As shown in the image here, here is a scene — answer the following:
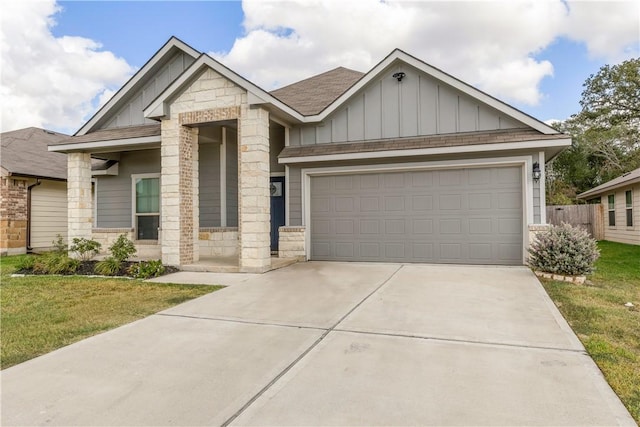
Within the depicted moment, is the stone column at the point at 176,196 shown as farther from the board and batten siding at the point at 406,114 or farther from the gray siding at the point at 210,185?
the board and batten siding at the point at 406,114

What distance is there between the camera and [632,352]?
346 centimetres

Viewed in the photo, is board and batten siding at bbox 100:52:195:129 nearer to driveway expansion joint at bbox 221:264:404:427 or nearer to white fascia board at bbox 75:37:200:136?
white fascia board at bbox 75:37:200:136

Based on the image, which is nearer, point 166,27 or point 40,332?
point 40,332

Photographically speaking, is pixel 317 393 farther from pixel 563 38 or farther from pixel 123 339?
pixel 563 38

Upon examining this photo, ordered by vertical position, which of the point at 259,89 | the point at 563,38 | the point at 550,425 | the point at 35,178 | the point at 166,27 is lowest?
the point at 550,425

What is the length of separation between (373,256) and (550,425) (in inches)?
278

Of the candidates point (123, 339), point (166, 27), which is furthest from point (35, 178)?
point (123, 339)

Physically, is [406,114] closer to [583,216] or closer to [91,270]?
[91,270]

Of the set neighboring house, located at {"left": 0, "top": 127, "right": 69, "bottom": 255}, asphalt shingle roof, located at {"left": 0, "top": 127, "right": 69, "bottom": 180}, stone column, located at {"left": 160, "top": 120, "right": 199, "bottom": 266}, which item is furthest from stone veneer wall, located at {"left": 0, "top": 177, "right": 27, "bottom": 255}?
stone column, located at {"left": 160, "top": 120, "right": 199, "bottom": 266}

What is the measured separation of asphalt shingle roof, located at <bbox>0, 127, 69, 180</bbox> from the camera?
12684 millimetres

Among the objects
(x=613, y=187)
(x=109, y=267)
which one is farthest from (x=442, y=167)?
(x=613, y=187)

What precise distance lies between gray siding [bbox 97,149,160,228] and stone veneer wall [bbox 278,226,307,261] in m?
5.09

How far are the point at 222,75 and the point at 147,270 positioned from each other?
4434 mm

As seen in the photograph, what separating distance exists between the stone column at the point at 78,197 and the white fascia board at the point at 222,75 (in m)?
3.49
